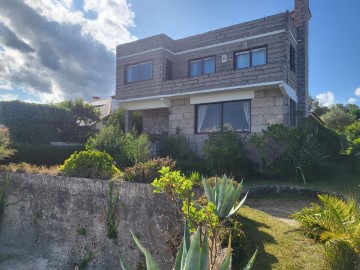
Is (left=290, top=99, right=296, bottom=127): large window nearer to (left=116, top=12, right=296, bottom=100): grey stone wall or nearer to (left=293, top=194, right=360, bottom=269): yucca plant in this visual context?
(left=116, top=12, right=296, bottom=100): grey stone wall

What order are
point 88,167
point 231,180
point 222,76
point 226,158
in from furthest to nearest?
point 222,76, point 226,158, point 88,167, point 231,180

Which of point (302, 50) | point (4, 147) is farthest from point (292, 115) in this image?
point (4, 147)

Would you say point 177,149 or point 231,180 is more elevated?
point 177,149

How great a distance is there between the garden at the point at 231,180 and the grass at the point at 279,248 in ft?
0.05

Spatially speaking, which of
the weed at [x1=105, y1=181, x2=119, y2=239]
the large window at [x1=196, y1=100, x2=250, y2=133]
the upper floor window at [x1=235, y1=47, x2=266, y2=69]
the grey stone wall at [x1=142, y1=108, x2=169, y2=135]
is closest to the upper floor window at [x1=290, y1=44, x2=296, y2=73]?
the upper floor window at [x1=235, y1=47, x2=266, y2=69]

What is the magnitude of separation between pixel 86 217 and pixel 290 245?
18.2 ft

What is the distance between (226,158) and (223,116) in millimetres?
3725

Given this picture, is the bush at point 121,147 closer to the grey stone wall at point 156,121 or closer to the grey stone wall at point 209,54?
the grey stone wall at point 209,54

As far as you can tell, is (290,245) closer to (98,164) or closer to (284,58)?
(98,164)

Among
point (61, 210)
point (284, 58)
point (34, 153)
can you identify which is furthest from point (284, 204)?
point (34, 153)

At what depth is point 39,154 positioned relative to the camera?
46.3 ft

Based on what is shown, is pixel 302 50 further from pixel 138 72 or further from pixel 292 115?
pixel 138 72

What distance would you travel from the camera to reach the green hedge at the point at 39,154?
13555 mm

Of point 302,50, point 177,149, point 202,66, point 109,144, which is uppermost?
point 302,50
